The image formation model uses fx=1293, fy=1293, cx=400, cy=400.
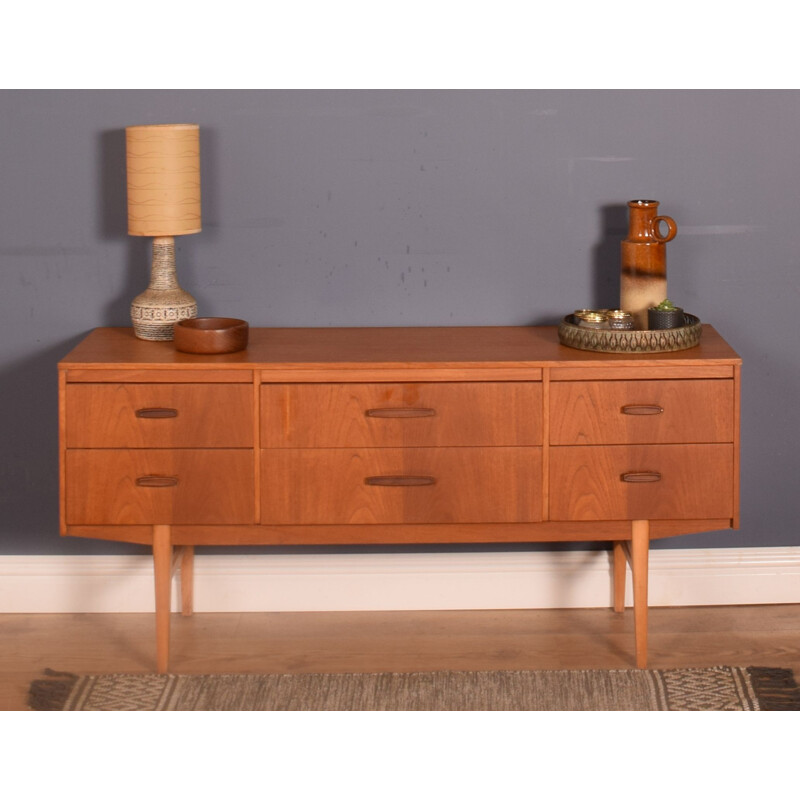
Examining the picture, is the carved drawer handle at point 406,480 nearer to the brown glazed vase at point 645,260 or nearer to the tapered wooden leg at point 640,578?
the tapered wooden leg at point 640,578

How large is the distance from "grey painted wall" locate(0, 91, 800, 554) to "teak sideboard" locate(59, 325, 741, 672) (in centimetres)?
38

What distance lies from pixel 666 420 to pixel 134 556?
152cm

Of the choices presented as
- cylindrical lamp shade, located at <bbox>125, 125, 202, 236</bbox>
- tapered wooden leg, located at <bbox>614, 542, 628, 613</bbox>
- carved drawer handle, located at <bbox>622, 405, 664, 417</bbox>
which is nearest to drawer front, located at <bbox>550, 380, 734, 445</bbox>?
carved drawer handle, located at <bbox>622, 405, 664, 417</bbox>

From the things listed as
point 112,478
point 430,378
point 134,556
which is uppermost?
point 430,378

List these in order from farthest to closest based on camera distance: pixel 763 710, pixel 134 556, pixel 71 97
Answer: pixel 134 556 < pixel 71 97 < pixel 763 710

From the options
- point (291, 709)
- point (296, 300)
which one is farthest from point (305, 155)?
point (291, 709)

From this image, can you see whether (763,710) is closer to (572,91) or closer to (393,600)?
(393,600)

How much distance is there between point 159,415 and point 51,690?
0.74m

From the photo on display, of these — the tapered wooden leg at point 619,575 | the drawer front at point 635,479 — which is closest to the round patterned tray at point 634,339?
the drawer front at point 635,479

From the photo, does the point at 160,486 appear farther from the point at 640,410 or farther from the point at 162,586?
the point at 640,410

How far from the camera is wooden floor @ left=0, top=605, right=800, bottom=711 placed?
3.31 m

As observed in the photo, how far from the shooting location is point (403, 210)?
3.46 m

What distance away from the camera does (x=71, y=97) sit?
339cm

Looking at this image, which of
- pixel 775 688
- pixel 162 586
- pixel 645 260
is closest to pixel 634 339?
pixel 645 260
